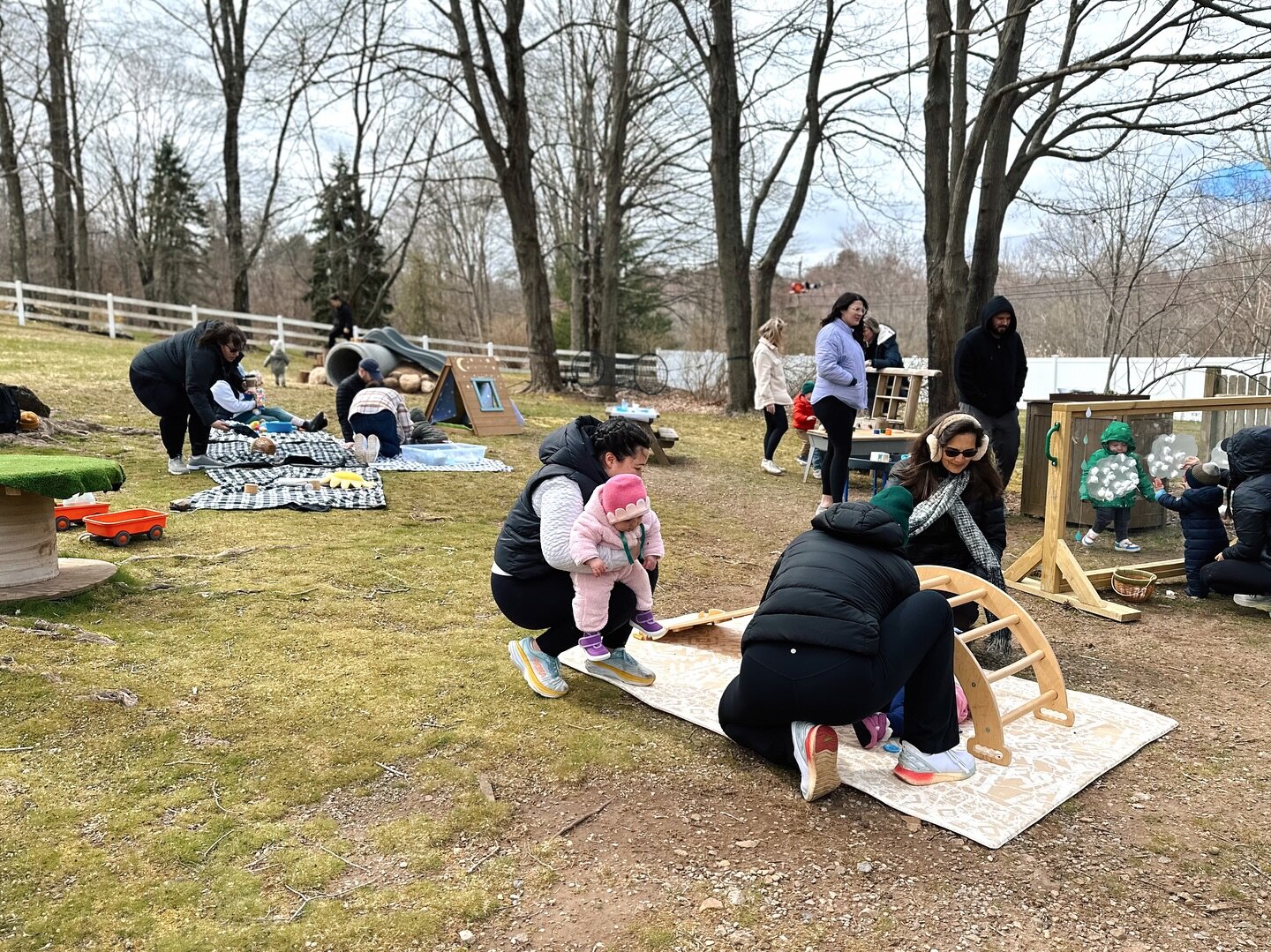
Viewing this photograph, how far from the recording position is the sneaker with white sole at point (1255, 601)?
5215 mm

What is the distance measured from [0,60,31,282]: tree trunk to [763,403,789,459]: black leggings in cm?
2229

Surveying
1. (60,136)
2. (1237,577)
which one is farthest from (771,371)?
(60,136)

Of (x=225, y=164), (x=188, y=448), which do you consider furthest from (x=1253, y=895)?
(x=225, y=164)

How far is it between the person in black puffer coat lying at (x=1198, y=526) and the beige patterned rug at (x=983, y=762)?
2.24m

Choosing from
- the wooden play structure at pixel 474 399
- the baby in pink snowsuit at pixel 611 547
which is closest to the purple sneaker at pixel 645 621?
the baby in pink snowsuit at pixel 611 547

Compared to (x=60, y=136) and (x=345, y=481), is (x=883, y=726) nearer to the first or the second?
(x=345, y=481)

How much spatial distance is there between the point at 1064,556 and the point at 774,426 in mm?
4675

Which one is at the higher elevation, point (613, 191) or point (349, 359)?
point (613, 191)

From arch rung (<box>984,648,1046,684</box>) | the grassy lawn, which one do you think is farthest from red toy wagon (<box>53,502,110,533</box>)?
arch rung (<box>984,648,1046,684</box>)

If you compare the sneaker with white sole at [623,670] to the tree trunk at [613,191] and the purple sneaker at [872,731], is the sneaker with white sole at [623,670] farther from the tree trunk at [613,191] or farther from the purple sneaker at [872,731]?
the tree trunk at [613,191]

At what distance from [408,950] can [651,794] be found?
103 centimetres

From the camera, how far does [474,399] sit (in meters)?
11.5

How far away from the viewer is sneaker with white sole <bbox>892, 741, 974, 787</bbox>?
9.89ft

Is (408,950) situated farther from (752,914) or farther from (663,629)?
(663,629)
